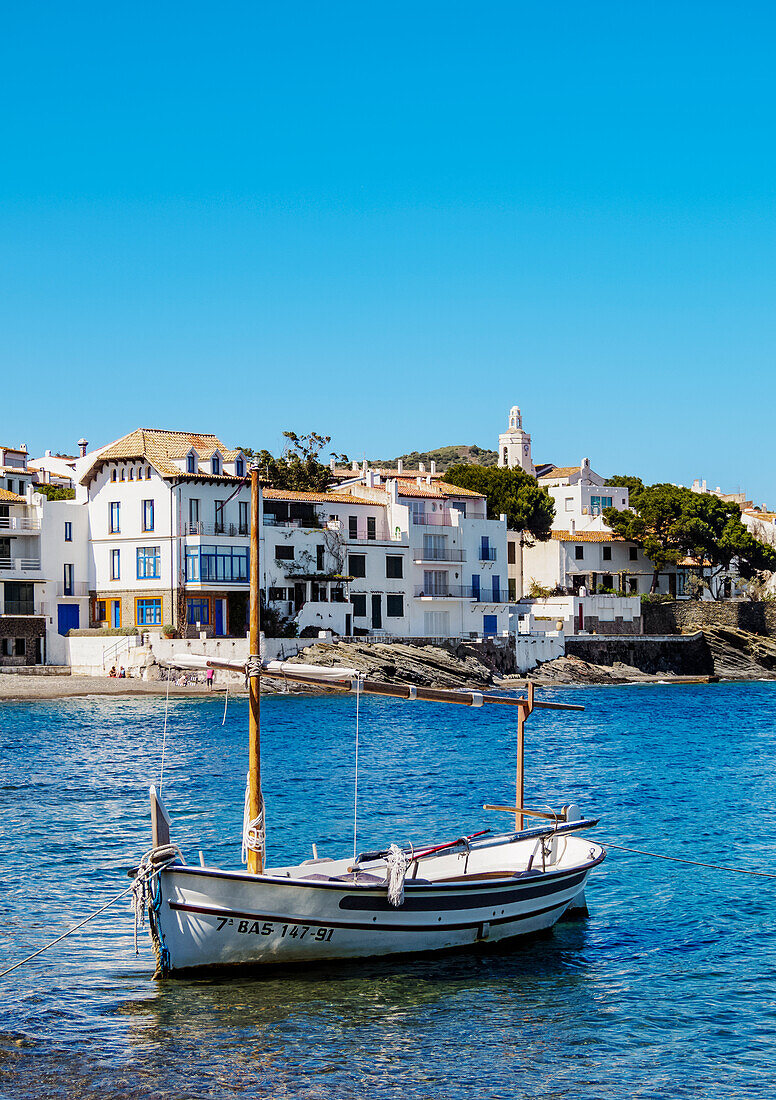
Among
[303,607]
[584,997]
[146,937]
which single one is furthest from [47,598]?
[584,997]

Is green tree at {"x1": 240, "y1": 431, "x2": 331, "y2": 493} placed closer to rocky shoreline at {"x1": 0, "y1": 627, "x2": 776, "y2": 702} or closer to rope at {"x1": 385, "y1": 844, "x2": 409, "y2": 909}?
rocky shoreline at {"x1": 0, "y1": 627, "x2": 776, "y2": 702}

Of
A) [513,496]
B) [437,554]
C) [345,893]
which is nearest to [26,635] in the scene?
[437,554]

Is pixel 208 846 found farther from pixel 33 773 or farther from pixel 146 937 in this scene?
pixel 33 773

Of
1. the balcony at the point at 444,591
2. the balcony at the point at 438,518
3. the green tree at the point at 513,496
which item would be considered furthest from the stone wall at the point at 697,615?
the balcony at the point at 438,518

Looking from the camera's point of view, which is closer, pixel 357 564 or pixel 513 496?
pixel 357 564

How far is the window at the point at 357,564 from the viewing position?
82.1 metres

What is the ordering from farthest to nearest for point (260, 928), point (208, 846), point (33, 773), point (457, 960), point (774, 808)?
point (33, 773) < point (774, 808) < point (208, 846) < point (457, 960) < point (260, 928)

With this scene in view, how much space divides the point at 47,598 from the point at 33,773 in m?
35.7

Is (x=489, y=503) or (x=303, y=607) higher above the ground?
(x=489, y=503)

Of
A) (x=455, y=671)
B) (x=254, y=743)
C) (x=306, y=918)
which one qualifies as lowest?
(x=455, y=671)

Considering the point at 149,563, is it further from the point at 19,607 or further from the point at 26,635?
the point at 26,635

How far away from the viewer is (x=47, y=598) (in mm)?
73562

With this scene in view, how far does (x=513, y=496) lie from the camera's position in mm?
102500

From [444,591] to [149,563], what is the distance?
22.6 metres
